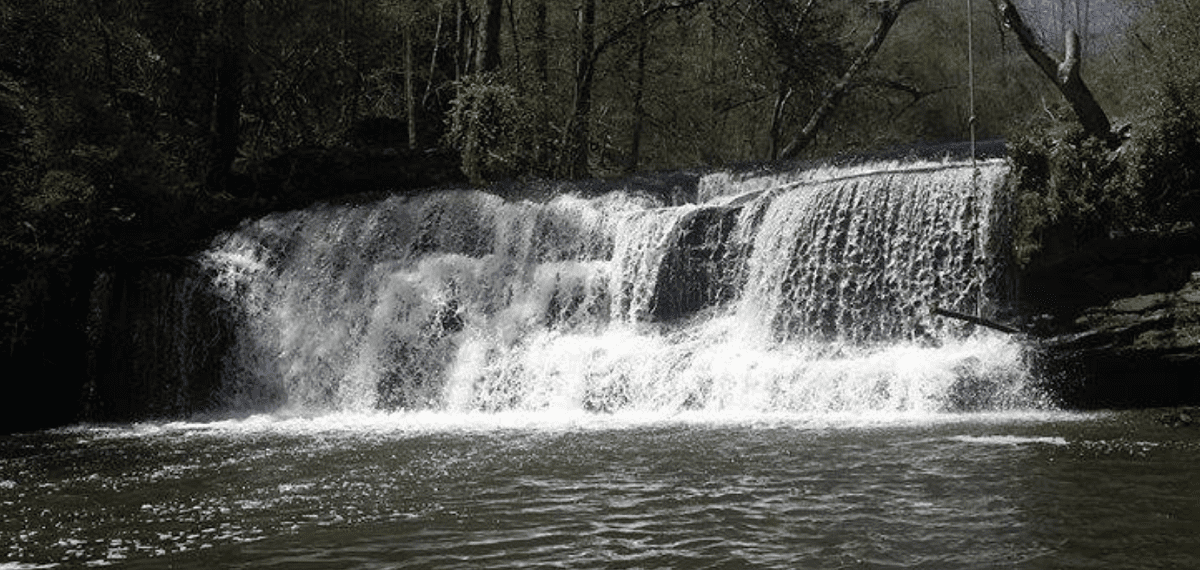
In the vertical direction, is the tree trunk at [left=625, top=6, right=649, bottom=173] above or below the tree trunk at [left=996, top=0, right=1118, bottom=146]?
above

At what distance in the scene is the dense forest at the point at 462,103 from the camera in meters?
15.8

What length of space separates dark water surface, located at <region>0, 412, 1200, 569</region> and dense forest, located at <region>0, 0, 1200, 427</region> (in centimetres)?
450

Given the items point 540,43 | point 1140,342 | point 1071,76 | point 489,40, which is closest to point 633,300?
point 1071,76

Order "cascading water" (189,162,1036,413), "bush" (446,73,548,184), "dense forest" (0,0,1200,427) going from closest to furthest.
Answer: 1. "cascading water" (189,162,1036,413)
2. "dense forest" (0,0,1200,427)
3. "bush" (446,73,548,184)

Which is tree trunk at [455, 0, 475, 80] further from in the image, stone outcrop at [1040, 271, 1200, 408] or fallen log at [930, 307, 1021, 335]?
stone outcrop at [1040, 271, 1200, 408]

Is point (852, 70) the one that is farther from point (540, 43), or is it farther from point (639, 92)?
point (540, 43)

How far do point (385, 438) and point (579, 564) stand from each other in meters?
5.68

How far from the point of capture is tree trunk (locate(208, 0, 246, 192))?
2150 cm

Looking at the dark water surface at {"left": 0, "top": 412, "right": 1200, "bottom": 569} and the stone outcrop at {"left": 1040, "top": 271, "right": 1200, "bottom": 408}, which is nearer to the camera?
the dark water surface at {"left": 0, "top": 412, "right": 1200, "bottom": 569}

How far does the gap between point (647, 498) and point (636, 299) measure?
24.7 ft

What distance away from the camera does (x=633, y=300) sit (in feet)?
47.9

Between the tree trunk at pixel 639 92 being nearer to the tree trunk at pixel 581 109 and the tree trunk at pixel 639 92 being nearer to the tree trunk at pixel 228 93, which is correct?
the tree trunk at pixel 581 109

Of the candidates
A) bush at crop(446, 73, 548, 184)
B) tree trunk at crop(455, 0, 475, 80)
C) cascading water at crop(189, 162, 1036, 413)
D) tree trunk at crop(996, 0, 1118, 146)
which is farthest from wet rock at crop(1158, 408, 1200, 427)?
tree trunk at crop(455, 0, 475, 80)

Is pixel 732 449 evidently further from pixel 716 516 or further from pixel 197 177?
pixel 197 177
